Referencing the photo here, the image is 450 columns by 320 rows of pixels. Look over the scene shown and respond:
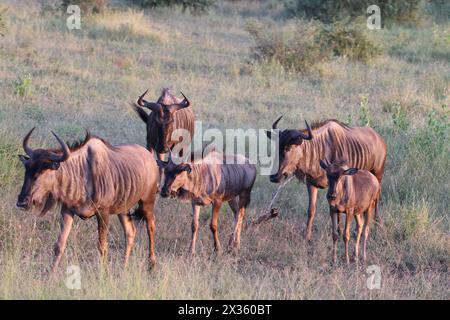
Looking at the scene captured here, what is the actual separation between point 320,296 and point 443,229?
2405mm

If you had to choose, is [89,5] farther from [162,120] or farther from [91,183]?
[91,183]

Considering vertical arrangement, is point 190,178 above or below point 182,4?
below

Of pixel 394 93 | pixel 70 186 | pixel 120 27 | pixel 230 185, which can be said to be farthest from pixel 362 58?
pixel 70 186

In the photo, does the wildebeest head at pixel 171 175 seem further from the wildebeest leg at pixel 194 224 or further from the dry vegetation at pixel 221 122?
the dry vegetation at pixel 221 122

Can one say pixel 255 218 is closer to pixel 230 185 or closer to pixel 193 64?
pixel 230 185

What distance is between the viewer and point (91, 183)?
20.7 ft

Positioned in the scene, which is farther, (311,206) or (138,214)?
(311,206)

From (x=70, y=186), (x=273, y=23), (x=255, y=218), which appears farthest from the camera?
(x=273, y=23)

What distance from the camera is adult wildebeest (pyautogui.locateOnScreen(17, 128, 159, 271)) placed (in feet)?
19.5

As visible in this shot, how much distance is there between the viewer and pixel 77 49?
47.7ft

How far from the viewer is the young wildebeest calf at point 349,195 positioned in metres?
6.79

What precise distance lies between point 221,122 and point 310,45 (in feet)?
12.4

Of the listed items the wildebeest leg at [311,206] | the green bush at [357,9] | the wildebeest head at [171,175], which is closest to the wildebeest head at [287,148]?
the wildebeest leg at [311,206]

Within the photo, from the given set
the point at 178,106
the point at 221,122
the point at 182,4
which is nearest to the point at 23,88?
the point at 221,122
